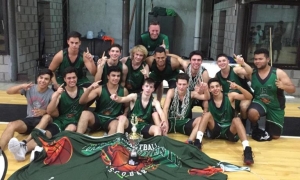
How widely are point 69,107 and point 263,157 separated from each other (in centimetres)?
238

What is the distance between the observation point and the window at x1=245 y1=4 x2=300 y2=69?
265 inches

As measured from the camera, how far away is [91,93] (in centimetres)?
400

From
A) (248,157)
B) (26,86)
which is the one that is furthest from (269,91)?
(26,86)

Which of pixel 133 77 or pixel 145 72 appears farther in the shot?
pixel 133 77

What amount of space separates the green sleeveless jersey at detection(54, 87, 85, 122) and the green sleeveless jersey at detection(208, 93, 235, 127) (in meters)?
1.64

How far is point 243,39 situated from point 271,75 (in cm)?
299

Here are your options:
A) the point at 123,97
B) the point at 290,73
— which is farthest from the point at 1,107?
the point at 290,73

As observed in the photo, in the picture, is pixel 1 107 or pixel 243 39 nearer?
pixel 1 107

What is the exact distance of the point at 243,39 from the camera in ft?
22.7

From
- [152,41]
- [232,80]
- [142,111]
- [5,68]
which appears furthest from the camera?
[5,68]

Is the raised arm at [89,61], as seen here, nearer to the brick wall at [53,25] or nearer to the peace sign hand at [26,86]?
the peace sign hand at [26,86]

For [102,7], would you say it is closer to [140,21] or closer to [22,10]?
[140,21]

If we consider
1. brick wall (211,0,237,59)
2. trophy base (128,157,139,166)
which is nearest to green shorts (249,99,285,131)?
trophy base (128,157,139,166)

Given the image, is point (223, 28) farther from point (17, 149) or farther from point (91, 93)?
point (17, 149)
